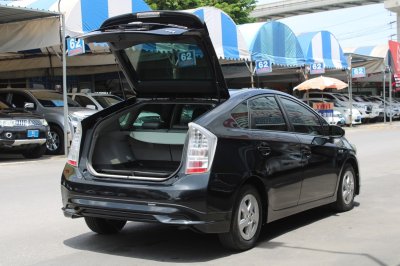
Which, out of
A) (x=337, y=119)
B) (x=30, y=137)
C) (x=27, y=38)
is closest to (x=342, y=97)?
(x=337, y=119)

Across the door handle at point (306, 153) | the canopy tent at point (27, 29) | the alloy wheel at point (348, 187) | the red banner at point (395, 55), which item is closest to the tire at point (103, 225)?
the door handle at point (306, 153)

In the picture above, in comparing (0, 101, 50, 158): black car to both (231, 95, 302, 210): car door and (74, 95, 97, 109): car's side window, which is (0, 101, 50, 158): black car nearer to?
(74, 95, 97, 109): car's side window

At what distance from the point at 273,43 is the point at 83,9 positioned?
1039 centimetres

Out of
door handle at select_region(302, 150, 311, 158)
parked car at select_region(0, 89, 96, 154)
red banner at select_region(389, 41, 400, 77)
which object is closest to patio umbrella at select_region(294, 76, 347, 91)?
red banner at select_region(389, 41, 400, 77)

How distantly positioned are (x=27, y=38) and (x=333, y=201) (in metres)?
12.7


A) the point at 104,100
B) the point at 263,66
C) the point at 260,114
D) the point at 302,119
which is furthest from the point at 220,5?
the point at 260,114

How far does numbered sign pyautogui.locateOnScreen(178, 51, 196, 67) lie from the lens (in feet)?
19.0

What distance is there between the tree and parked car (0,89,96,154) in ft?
48.1

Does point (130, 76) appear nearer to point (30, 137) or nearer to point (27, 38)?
point (30, 137)

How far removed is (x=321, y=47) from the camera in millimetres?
28672

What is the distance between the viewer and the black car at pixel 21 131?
13.5 m

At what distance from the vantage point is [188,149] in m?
5.22

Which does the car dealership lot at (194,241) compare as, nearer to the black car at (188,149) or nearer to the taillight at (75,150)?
the black car at (188,149)

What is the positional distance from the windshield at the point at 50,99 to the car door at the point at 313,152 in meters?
11.3
